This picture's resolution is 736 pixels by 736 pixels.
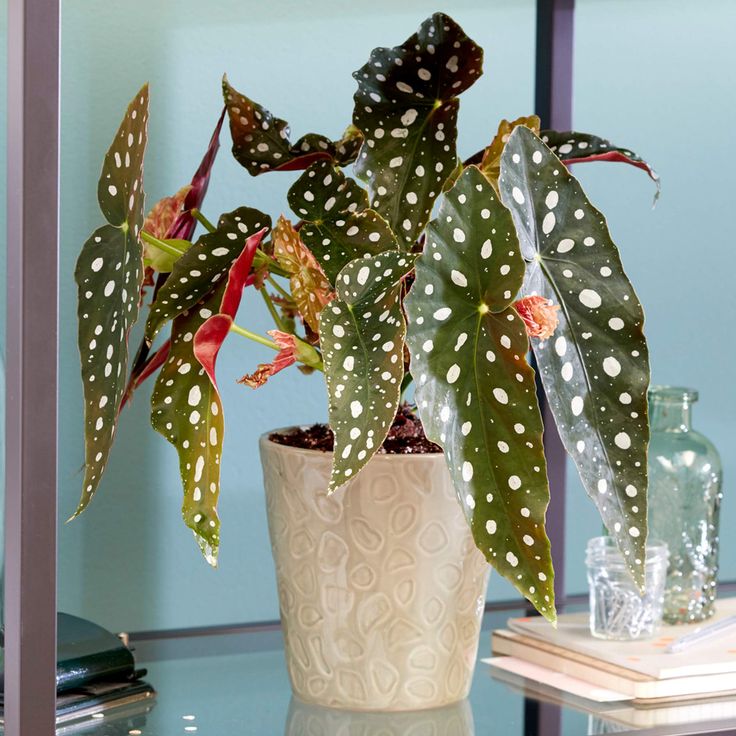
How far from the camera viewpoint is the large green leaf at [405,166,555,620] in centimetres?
68

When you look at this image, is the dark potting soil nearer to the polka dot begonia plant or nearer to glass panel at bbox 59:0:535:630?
the polka dot begonia plant

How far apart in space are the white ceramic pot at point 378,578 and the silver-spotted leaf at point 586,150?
0.27 metres

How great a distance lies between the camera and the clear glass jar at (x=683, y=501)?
3.49ft

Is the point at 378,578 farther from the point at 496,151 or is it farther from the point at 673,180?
the point at 673,180

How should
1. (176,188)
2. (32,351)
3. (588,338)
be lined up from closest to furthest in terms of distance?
1. (32,351)
2. (588,338)
3. (176,188)

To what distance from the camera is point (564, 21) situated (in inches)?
45.8

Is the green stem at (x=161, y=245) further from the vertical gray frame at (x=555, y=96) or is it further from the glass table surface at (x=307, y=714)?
the vertical gray frame at (x=555, y=96)

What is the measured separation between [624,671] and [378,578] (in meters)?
0.23

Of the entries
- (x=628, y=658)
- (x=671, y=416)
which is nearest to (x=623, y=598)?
(x=628, y=658)

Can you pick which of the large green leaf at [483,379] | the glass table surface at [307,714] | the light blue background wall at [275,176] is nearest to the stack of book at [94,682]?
the glass table surface at [307,714]

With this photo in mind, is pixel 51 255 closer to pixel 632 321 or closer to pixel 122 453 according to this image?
pixel 632 321

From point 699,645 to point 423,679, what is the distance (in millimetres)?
278

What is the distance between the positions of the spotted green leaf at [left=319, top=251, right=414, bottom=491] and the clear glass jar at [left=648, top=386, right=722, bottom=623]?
43 centimetres

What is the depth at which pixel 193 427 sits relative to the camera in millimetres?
737
